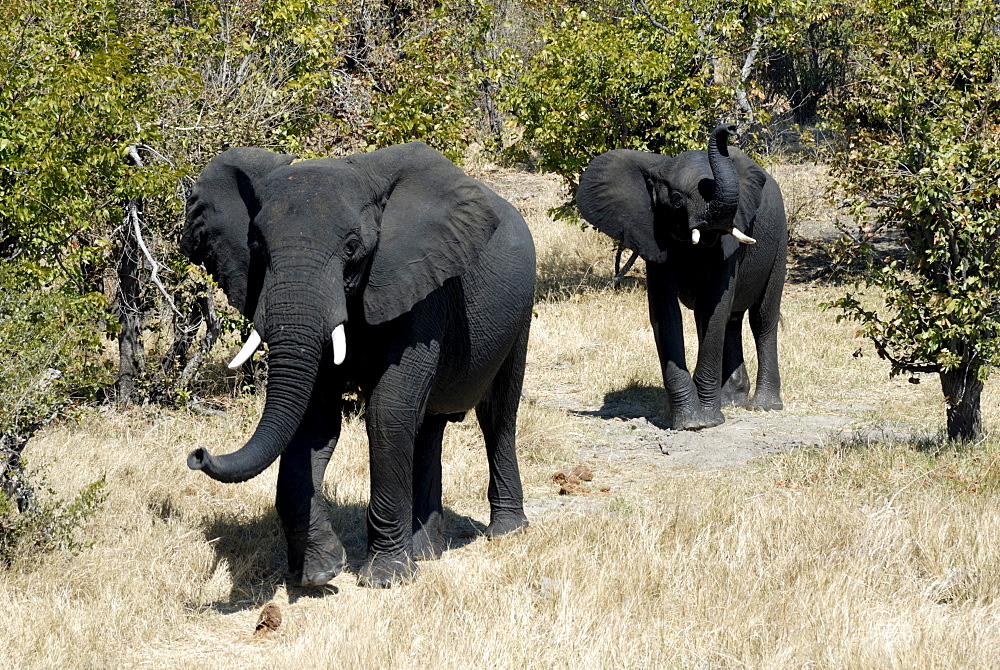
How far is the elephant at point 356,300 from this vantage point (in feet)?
17.6

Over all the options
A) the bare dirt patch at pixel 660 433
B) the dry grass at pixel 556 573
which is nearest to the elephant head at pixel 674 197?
the bare dirt patch at pixel 660 433

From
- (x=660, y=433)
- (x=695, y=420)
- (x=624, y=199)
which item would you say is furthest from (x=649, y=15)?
(x=660, y=433)

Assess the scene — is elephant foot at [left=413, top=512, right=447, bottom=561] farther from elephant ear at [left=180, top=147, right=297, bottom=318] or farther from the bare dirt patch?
elephant ear at [left=180, top=147, right=297, bottom=318]

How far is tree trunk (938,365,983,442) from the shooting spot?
841cm

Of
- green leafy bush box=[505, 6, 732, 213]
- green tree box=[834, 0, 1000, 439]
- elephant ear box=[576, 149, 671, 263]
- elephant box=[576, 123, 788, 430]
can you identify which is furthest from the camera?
green leafy bush box=[505, 6, 732, 213]

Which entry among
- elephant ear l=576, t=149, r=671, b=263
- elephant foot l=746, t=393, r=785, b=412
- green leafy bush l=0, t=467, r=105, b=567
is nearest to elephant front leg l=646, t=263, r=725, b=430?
elephant ear l=576, t=149, r=671, b=263

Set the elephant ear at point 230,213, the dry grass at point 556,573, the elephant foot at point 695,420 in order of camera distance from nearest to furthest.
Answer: the dry grass at point 556,573 < the elephant ear at point 230,213 < the elephant foot at point 695,420

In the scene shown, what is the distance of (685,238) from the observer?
10.5 metres

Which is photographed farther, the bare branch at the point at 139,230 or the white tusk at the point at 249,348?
the bare branch at the point at 139,230

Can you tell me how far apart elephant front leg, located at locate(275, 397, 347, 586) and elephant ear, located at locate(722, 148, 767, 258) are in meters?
5.39

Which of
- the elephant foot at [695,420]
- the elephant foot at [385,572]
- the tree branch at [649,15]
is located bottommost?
the elephant foot at [695,420]

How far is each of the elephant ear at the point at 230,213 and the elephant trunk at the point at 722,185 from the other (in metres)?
4.84

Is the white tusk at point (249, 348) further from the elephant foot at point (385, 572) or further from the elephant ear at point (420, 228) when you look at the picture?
the elephant foot at point (385, 572)

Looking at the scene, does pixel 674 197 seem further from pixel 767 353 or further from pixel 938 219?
pixel 938 219
